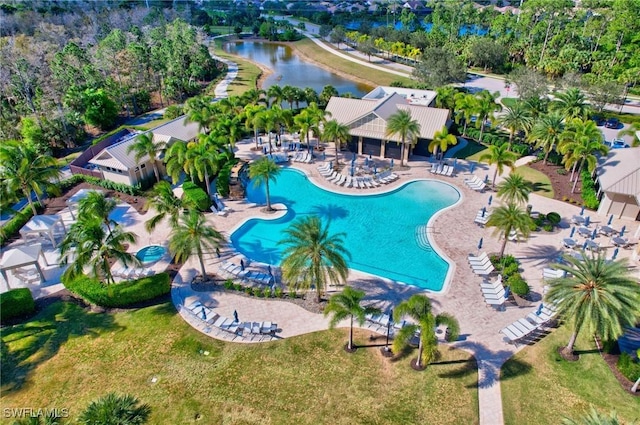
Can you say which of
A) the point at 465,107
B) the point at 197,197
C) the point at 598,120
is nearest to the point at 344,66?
the point at 465,107

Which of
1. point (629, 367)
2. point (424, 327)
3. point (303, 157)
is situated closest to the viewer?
point (424, 327)

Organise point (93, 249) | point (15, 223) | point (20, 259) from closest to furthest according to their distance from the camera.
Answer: point (93, 249), point (20, 259), point (15, 223)

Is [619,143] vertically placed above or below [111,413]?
below

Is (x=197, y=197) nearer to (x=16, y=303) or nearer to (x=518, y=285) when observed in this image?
(x=16, y=303)

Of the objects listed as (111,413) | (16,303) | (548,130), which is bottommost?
(16,303)

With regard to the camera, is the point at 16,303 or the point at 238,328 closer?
the point at 238,328

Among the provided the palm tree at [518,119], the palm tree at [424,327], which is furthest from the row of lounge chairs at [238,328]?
the palm tree at [518,119]

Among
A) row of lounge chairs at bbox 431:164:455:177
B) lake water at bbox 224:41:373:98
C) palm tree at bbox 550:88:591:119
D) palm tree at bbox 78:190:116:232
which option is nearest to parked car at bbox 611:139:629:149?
palm tree at bbox 550:88:591:119

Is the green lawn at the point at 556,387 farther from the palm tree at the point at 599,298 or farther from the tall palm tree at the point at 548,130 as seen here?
the tall palm tree at the point at 548,130

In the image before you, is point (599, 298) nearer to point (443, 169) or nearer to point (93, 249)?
point (443, 169)
